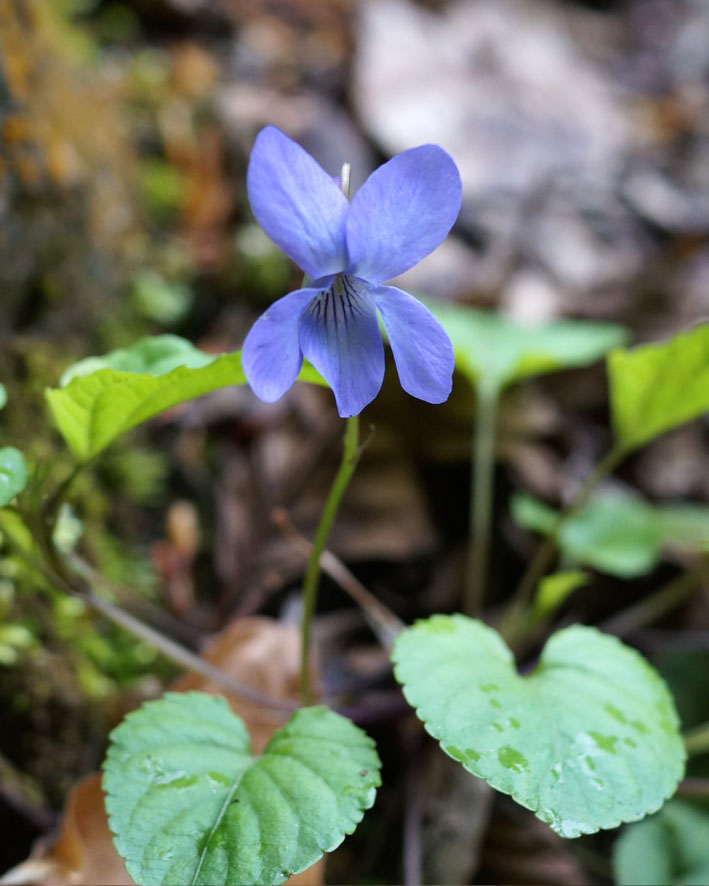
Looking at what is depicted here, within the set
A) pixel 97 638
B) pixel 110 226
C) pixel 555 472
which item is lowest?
pixel 555 472

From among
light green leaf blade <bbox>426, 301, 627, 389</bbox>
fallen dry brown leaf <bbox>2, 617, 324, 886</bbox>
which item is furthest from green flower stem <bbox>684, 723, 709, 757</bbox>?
light green leaf blade <bbox>426, 301, 627, 389</bbox>

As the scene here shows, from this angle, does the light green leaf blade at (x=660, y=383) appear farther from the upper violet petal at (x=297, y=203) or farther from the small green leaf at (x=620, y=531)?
the upper violet petal at (x=297, y=203)

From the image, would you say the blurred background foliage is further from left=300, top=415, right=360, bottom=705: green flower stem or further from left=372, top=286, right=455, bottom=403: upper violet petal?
left=372, top=286, right=455, bottom=403: upper violet petal

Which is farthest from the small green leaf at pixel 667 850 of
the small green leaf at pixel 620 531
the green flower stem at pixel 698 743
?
the small green leaf at pixel 620 531

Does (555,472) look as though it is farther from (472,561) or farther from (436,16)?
(436,16)

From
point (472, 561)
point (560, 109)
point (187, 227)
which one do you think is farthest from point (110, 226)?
point (560, 109)
